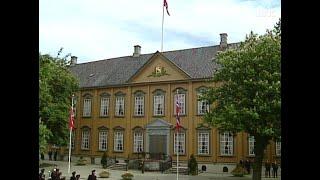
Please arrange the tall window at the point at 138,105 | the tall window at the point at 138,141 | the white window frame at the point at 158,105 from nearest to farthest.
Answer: the white window frame at the point at 158,105 → the tall window at the point at 138,141 → the tall window at the point at 138,105

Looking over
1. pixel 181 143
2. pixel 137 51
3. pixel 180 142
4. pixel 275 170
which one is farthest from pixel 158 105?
pixel 275 170

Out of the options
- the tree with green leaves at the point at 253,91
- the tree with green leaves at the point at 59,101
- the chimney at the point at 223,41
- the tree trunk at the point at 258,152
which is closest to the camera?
the tree with green leaves at the point at 253,91

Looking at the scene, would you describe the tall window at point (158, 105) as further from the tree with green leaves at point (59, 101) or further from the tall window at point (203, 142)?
the tree with green leaves at point (59, 101)

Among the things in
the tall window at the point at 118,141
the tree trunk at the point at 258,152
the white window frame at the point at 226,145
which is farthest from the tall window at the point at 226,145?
the tall window at the point at 118,141

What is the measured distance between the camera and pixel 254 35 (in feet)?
81.3

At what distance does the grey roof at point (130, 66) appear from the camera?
35912 mm

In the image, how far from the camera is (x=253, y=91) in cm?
2264

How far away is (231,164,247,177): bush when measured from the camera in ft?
97.5
